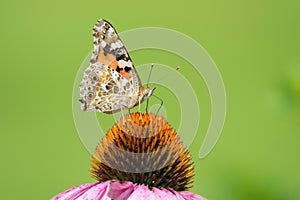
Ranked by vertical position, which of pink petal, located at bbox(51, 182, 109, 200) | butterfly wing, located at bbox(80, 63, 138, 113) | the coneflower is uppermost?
butterfly wing, located at bbox(80, 63, 138, 113)

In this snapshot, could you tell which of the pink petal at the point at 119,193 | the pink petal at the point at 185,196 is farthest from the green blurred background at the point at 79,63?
the pink petal at the point at 119,193

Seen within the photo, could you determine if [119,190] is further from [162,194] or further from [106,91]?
[106,91]

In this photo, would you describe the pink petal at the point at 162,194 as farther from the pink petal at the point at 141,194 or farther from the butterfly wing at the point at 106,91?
the butterfly wing at the point at 106,91

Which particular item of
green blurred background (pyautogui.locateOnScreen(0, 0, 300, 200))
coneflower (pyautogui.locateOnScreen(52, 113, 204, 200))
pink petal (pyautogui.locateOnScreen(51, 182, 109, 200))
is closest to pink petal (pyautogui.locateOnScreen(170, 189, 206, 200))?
coneflower (pyautogui.locateOnScreen(52, 113, 204, 200))

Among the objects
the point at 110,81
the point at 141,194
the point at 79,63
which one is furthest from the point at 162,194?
the point at 79,63

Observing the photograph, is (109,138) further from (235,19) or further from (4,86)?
(235,19)

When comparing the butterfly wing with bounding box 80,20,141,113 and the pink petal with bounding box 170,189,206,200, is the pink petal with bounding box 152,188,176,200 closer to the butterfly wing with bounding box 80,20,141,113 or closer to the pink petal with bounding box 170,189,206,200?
the pink petal with bounding box 170,189,206,200
